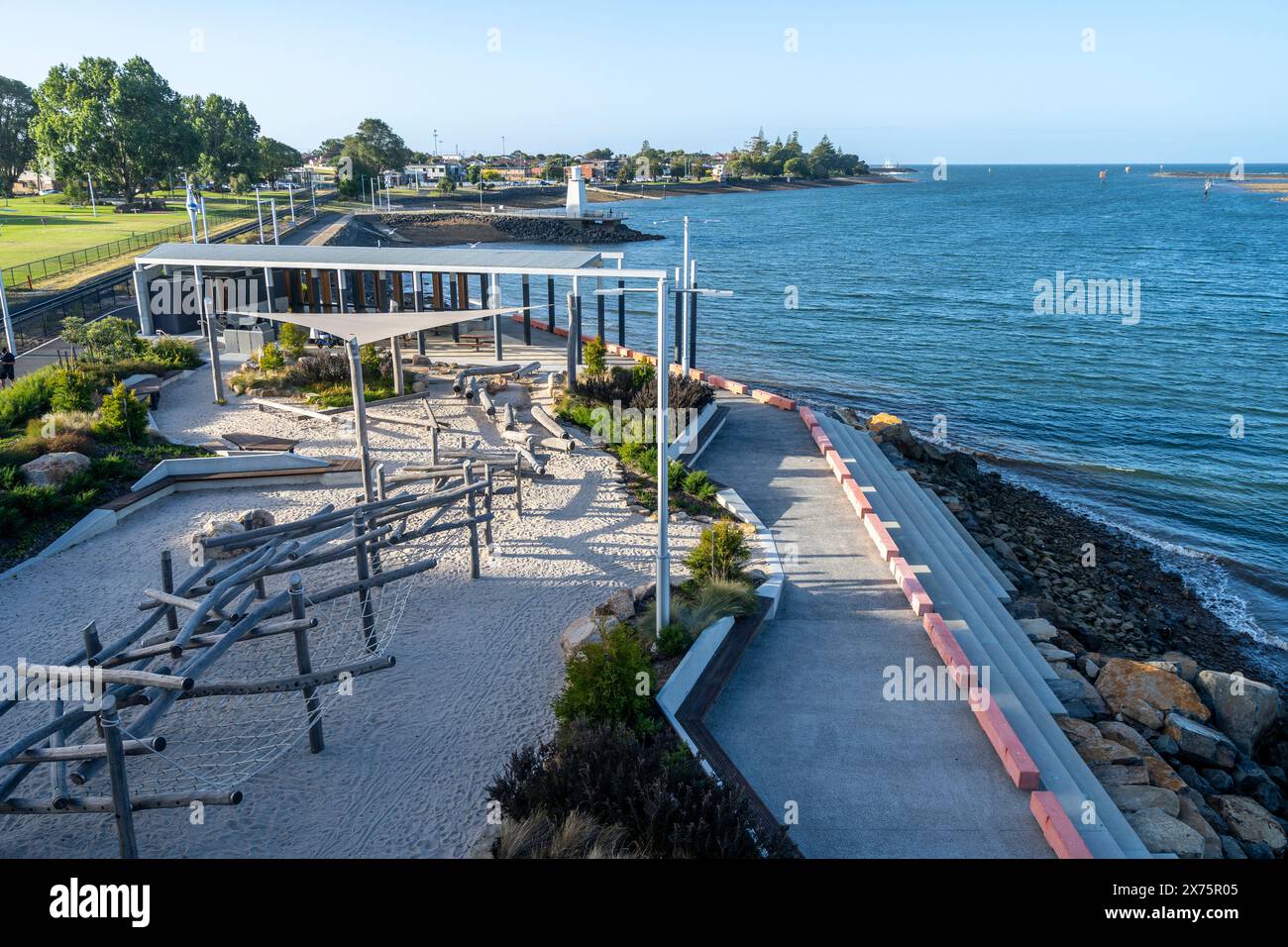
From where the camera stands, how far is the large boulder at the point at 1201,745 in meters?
10.3

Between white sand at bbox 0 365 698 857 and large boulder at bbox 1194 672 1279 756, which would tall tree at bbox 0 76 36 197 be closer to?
white sand at bbox 0 365 698 857

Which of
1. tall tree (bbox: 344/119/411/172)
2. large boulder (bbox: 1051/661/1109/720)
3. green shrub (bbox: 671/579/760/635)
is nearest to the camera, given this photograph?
green shrub (bbox: 671/579/760/635)

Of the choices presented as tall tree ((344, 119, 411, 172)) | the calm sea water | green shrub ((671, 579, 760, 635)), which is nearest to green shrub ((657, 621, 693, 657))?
green shrub ((671, 579, 760, 635))

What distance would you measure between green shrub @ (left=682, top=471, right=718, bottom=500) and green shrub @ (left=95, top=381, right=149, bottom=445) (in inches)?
422

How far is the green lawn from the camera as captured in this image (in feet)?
156

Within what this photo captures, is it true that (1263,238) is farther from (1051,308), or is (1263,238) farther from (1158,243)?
(1051,308)
